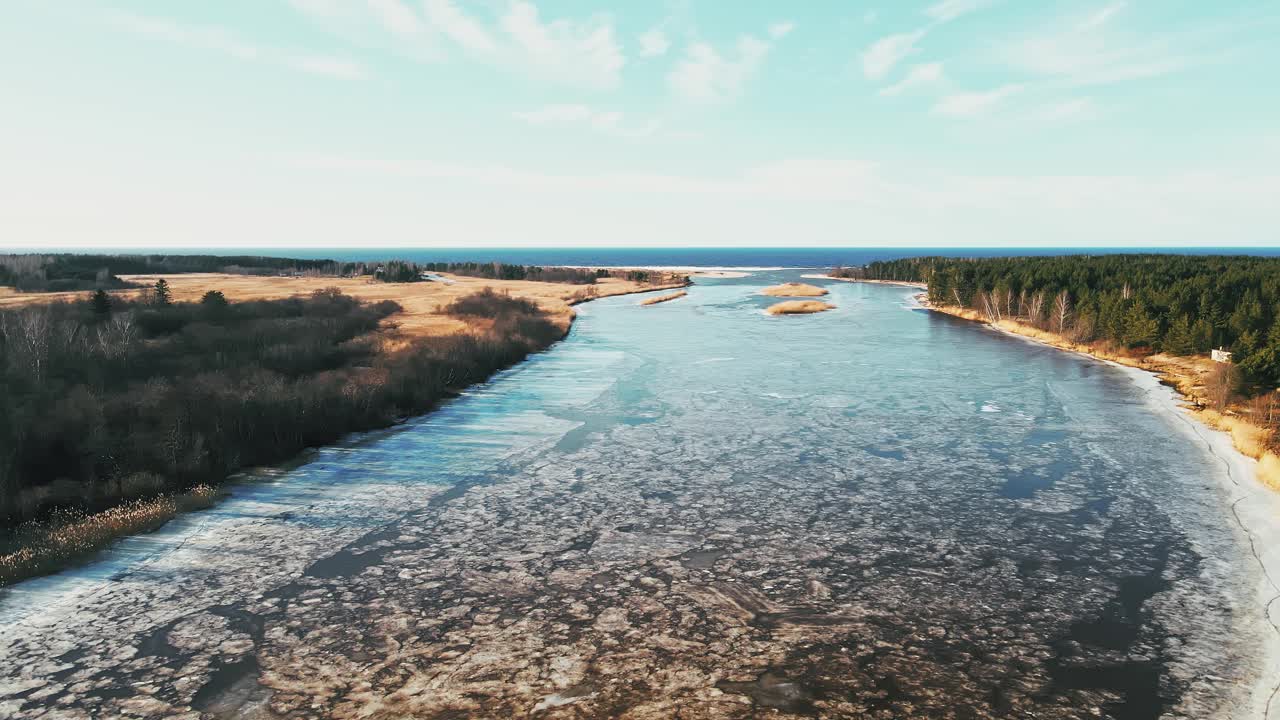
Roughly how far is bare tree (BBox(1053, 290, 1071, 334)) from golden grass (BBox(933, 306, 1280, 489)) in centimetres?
72

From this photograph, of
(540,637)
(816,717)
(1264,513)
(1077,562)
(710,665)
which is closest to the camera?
(816,717)

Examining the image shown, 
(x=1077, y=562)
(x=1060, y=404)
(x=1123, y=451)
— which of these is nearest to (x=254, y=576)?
(x=1077, y=562)

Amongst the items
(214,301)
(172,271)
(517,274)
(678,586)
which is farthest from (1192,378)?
(172,271)

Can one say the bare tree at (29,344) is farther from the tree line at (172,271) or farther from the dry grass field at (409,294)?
the tree line at (172,271)

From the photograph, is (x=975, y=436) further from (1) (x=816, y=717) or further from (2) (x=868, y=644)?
(1) (x=816, y=717)

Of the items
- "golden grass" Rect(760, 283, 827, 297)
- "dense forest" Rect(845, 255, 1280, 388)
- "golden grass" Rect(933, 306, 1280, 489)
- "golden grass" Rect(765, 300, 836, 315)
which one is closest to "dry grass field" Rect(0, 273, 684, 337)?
"golden grass" Rect(765, 300, 836, 315)

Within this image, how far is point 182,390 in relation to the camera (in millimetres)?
18844

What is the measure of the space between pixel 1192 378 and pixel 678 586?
28.9m

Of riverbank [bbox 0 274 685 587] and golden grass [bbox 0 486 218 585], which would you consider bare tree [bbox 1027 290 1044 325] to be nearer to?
riverbank [bbox 0 274 685 587]

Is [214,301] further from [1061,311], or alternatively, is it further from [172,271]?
[172,271]

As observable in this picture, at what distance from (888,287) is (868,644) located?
106 m

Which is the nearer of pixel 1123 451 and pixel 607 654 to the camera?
pixel 607 654

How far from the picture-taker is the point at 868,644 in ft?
29.6

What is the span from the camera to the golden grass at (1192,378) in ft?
56.0
